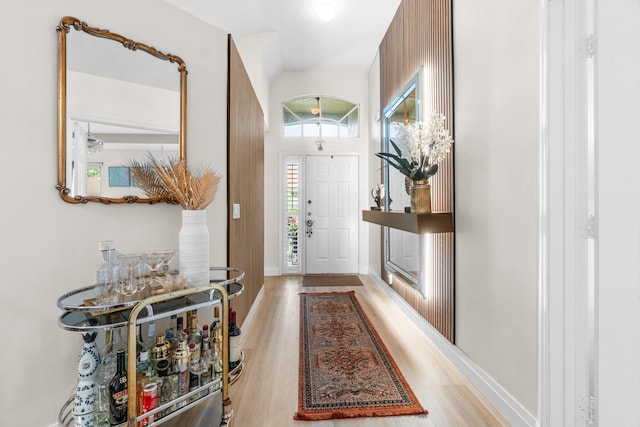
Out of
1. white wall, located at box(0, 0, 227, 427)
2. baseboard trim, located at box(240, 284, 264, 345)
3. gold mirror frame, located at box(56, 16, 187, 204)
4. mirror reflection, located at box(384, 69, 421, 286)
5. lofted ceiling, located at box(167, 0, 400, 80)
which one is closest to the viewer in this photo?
white wall, located at box(0, 0, 227, 427)

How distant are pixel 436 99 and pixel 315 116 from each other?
10.4 ft

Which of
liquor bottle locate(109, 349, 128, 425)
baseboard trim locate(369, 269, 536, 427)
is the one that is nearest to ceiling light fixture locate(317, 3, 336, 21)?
baseboard trim locate(369, 269, 536, 427)

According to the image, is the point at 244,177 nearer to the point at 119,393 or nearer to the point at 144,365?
the point at 144,365

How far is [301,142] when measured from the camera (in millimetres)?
5359

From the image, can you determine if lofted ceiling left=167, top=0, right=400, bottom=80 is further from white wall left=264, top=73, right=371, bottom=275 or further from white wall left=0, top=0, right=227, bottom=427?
white wall left=0, top=0, right=227, bottom=427

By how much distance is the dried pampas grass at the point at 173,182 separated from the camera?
5.54 feet

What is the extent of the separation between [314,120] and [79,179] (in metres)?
4.30

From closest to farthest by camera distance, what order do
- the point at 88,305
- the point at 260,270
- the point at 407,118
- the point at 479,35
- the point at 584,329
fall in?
the point at 88,305
the point at 584,329
the point at 479,35
the point at 407,118
the point at 260,270

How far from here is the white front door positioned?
17.6ft

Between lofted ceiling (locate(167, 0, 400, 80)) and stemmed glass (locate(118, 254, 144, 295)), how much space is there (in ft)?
8.21

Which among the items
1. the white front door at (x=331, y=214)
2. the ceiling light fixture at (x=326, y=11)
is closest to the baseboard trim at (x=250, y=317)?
the white front door at (x=331, y=214)

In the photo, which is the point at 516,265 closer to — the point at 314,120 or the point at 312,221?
the point at 312,221
